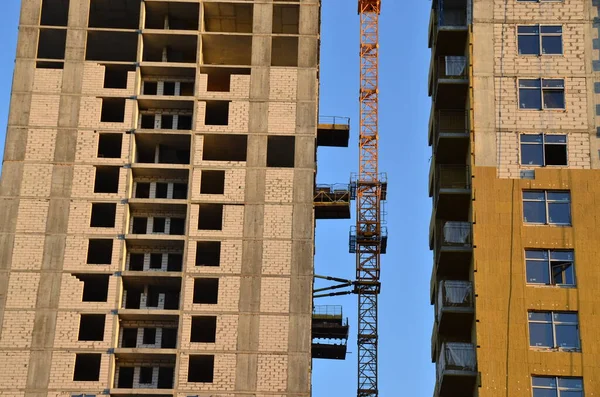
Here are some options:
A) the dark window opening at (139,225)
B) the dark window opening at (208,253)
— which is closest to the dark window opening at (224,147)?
the dark window opening at (139,225)

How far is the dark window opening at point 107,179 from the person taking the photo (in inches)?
4150

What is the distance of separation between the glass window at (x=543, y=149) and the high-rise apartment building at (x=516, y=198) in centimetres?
8

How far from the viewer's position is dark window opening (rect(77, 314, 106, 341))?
100750 millimetres

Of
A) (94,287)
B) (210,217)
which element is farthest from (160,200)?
(94,287)

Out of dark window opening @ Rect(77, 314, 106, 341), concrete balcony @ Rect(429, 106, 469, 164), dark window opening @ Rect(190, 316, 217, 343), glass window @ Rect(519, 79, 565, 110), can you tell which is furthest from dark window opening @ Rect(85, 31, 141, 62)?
glass window @ Rect(519, 79, 565, 110)

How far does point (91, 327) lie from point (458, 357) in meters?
29.5

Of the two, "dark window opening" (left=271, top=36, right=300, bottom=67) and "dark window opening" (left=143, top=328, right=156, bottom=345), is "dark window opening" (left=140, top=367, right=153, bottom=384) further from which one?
"dark window opening" (left=271, top=36, right=300, bottom=67)

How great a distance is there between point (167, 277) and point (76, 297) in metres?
6.11

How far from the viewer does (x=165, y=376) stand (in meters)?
101

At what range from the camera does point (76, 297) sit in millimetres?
100875

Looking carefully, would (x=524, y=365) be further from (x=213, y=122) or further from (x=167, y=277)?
(x=213, y=122)

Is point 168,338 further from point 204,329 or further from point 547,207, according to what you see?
point 547,207

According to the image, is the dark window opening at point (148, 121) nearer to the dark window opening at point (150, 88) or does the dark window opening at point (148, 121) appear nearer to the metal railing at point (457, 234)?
the dark window opening at point (150, 88)

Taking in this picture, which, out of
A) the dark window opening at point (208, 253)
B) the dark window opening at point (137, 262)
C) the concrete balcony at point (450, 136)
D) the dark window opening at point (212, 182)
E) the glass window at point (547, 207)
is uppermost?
the concrete balcony at point (450, 136)
